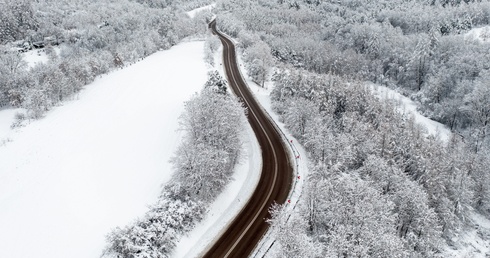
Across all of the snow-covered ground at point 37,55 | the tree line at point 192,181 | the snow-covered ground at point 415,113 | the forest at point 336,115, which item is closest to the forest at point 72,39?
the forest at point 336,115

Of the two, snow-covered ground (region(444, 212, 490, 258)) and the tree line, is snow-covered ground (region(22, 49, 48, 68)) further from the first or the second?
snow-covered ground (region(444, 212, 490, 258))

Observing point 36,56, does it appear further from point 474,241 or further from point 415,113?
point 474,241

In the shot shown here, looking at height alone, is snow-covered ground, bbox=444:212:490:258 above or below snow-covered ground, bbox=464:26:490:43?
below

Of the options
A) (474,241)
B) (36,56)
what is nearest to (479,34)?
(474,241)

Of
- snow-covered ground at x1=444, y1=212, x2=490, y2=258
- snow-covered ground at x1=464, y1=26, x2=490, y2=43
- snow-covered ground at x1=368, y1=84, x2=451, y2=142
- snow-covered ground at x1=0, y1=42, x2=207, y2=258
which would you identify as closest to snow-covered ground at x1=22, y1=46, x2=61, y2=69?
snow-covered ground at x1=0, y1=42, x2=207, y2=258

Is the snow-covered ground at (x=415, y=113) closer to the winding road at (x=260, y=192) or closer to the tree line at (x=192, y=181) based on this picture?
the winding road at (x=260, y=192)
